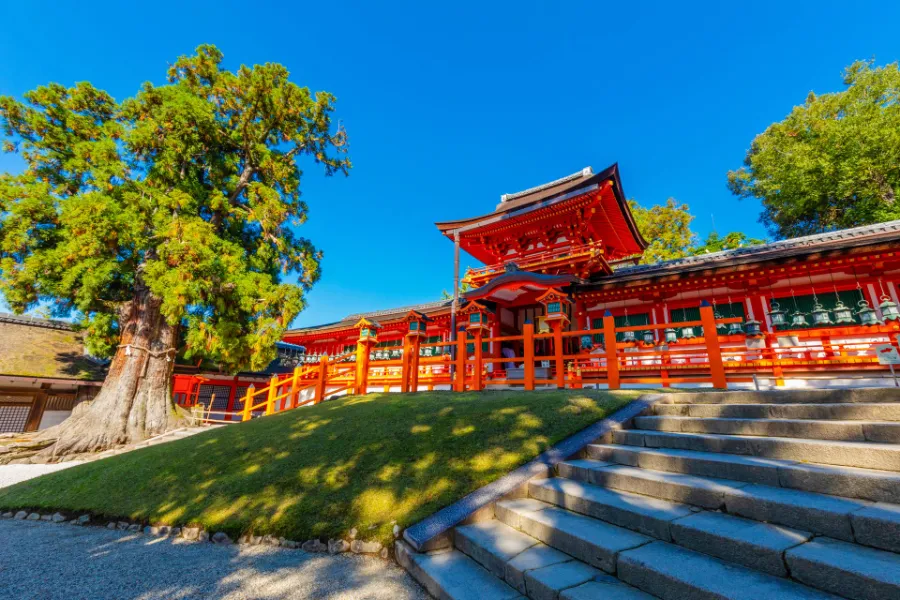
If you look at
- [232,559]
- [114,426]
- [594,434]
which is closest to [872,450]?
[594,434]

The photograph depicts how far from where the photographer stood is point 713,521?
2291mm

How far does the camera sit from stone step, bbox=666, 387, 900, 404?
3.36 metres

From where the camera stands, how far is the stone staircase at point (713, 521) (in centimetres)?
183

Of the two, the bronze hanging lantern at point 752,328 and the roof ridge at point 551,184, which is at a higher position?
A: the roof ridge at point 551,184

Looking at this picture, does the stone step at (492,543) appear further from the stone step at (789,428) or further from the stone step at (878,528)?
the stone step at (789,428)

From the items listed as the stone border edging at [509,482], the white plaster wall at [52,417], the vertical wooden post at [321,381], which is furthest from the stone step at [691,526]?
the white plaster wall at [52,417]

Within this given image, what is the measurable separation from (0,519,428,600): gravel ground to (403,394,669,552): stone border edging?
32 centimetres

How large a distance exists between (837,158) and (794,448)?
2396 centimetres

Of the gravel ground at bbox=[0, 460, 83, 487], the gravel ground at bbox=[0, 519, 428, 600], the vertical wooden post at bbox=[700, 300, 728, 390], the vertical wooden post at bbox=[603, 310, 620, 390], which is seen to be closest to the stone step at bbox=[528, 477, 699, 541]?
the gravel ground at bbox=[0, 519, 428, 600]

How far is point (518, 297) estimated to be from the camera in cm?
1213

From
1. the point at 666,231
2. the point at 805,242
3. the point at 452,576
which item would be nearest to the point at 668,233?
the point at 666,231

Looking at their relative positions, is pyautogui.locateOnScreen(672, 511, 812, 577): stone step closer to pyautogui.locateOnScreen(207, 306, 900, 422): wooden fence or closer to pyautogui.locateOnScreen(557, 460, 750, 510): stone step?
pyautogui.locateOnScreen(557, 460, 750, 510): stone step

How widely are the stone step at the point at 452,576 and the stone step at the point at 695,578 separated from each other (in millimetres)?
769

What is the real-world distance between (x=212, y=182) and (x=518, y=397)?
1298cm
